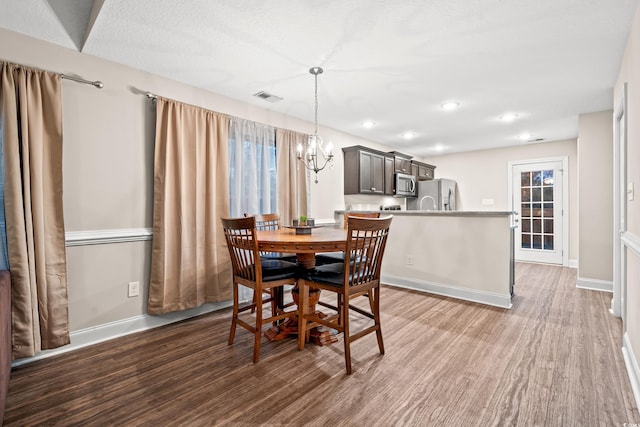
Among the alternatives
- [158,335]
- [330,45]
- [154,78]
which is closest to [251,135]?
[154,78]

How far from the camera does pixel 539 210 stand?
567 centimetres

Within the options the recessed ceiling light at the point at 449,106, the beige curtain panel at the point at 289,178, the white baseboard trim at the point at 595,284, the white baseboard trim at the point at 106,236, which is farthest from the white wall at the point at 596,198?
the white baseboard trim at the point at 106,236

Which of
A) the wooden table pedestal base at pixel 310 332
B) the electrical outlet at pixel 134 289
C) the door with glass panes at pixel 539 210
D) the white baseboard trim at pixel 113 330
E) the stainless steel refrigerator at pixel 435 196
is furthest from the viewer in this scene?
the stainless steel refrigerator at pixel 435 196

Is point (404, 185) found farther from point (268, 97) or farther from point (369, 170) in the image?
point (268, 97)

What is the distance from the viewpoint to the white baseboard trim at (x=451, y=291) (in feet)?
10.5

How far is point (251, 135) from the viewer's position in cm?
339

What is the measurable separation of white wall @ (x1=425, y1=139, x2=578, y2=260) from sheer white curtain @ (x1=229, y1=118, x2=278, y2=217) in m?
4.71

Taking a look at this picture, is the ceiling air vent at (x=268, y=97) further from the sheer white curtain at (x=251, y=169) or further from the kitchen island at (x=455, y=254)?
the kitchen island at (x=455, y=254)

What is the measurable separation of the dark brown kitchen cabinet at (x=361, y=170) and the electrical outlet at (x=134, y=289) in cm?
314

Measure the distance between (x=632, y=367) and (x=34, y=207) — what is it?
3.90 metres

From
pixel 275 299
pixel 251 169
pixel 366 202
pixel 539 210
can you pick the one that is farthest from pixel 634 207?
pixel 539 210

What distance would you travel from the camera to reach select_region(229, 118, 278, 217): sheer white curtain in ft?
10.6

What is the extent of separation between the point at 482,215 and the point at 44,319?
13.2ft

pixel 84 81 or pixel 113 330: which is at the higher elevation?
pixel 84 81
